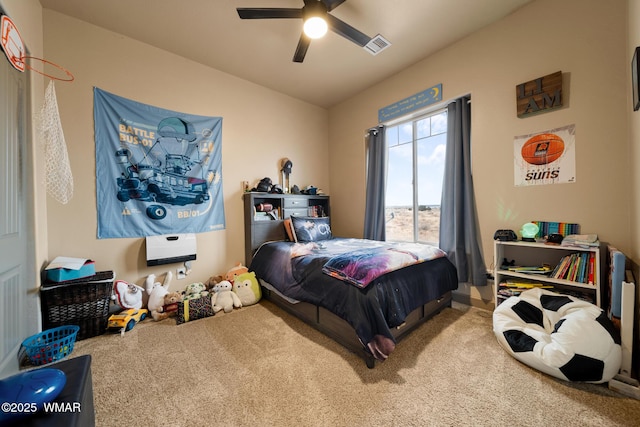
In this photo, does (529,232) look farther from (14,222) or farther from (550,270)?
(14,222)

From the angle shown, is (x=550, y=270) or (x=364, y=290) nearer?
(x=364, y=290)

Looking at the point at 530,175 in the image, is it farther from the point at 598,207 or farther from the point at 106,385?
the point at 106,385

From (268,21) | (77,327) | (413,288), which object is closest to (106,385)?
(77,327)

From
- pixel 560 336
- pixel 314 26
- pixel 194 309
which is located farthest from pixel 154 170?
pixel 560 336

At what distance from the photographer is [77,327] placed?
6.24ft

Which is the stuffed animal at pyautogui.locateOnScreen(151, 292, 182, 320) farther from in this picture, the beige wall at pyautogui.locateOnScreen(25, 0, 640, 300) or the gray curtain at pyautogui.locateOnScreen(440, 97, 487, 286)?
the gray curtain at pyautogui.locateOnScreen(440, 97, 487, 286)

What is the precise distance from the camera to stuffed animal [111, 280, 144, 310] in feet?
7.43

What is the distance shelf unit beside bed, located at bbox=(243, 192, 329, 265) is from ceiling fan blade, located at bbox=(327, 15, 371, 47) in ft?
6.69

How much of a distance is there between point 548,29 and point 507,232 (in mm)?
1864

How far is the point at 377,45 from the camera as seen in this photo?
261 cm

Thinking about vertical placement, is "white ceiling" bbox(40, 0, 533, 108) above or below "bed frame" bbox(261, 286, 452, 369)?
above

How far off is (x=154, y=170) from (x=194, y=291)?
4.67 feet

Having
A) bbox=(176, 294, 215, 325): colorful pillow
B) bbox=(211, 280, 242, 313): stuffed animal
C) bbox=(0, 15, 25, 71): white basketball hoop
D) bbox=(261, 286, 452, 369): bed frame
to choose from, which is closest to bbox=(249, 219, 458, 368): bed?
bbox=(261, 286, 452, 369): bed frame

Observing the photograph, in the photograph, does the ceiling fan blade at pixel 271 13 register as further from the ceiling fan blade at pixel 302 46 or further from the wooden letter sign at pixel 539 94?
the wooden letter sign at pixel 539 94
